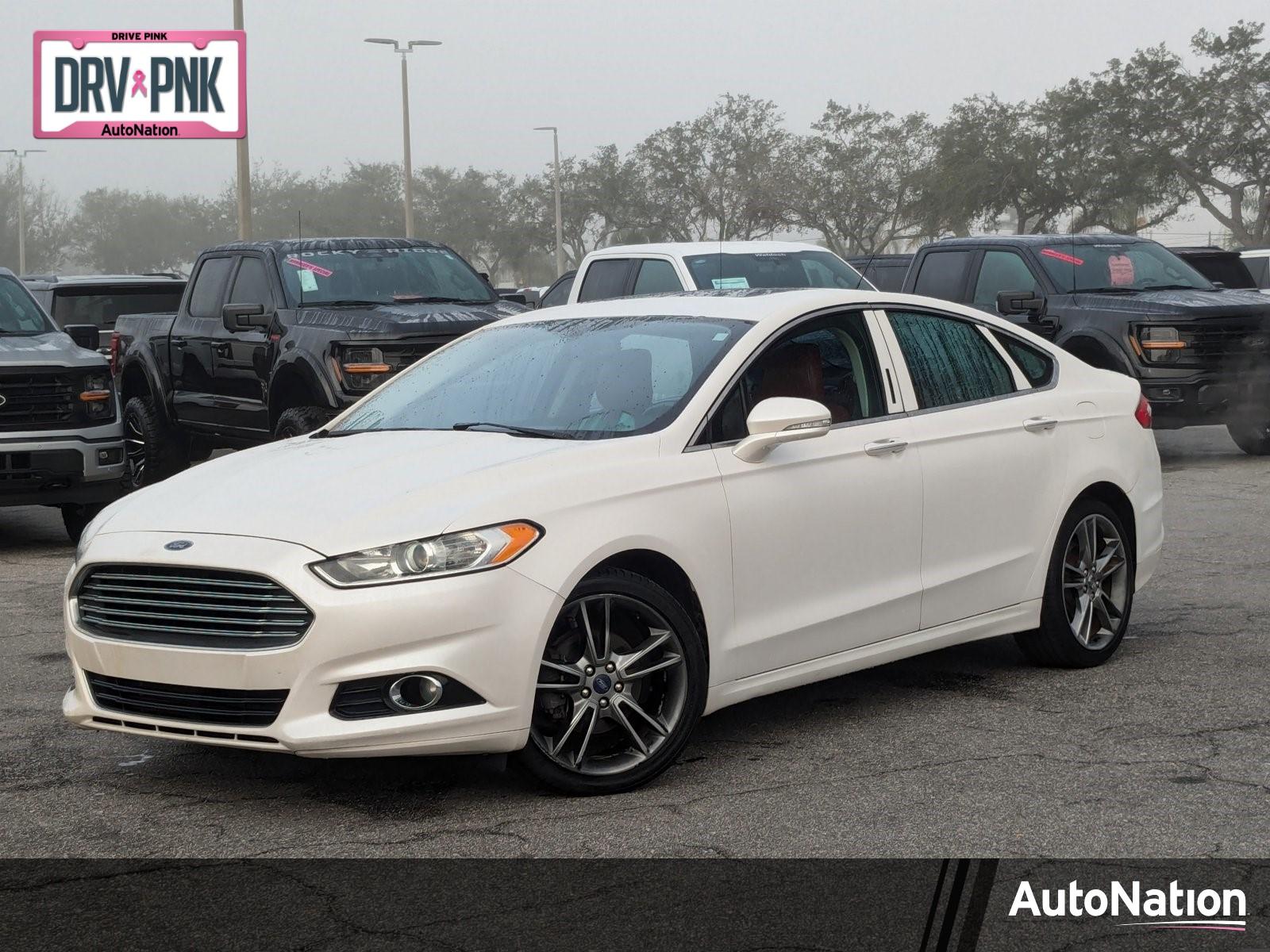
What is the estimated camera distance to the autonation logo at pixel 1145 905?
4160 mm

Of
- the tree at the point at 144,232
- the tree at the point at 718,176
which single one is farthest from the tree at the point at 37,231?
the tree at the point at 718,176

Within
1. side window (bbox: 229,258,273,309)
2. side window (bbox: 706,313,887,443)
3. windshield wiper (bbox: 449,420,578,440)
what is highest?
side window (bbox: 229,258,273,309)

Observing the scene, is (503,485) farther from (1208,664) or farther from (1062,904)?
(1208,664)

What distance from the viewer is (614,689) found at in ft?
17.8

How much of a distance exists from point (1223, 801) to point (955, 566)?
160 centimetres

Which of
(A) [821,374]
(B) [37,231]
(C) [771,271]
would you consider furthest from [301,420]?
(B) [37,231]

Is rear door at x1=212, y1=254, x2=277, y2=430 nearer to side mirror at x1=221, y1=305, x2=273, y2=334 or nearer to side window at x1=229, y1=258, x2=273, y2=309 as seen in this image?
side window at x1=229, y1=258, x2=273, y2=309

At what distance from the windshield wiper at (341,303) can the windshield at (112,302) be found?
624 centimetres

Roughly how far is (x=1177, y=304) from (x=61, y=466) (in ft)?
30.8

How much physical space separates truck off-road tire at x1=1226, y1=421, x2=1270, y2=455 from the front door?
36.0ft

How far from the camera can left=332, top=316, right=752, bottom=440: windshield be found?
19.7ft

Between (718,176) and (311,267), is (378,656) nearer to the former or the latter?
(311,267)

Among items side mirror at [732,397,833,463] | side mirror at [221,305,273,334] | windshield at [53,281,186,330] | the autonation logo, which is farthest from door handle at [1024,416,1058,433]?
windshield at [53,281,186,330]

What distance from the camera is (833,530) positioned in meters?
6.10
